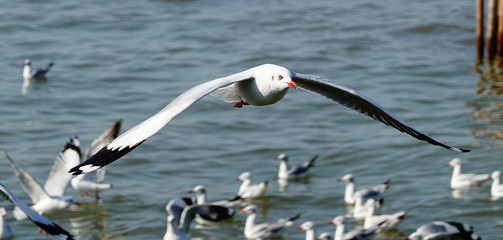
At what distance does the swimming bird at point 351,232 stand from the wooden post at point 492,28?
7589 mm

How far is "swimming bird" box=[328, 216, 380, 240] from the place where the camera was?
1272cm

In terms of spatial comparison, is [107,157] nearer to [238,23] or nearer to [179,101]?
[179,101]

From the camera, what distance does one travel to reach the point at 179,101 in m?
6.64

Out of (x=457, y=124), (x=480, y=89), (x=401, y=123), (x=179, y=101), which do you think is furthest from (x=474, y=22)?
(x=179, y=101)

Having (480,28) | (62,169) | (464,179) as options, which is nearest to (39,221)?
(62,169)

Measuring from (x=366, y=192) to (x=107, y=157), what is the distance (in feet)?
26.9

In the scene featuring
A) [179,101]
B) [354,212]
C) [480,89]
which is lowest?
[354,212]

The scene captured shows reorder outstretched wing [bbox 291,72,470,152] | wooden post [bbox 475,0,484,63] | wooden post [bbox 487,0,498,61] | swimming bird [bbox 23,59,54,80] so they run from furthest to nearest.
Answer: swimming bird [bbox 23,59,54,80] → wooden post [bbox 475,0,484,63] → wooden post [bbox 487,0,498,61] → outstretched wing [bbox 291,72,470,152]

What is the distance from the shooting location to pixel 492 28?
19594mm

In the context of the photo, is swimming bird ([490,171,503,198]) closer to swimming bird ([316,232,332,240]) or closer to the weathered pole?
swimming bird ([316,232,332,240])

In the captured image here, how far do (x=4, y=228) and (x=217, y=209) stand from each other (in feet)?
9.70

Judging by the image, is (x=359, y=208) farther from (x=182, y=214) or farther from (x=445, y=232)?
(x=182, y=214)

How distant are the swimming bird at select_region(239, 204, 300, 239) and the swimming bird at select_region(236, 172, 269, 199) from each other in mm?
812

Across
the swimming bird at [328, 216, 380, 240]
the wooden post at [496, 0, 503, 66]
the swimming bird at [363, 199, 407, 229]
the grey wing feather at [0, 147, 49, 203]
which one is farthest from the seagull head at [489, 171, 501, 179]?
the grey wing feather at [0, 147, 49, 203]
